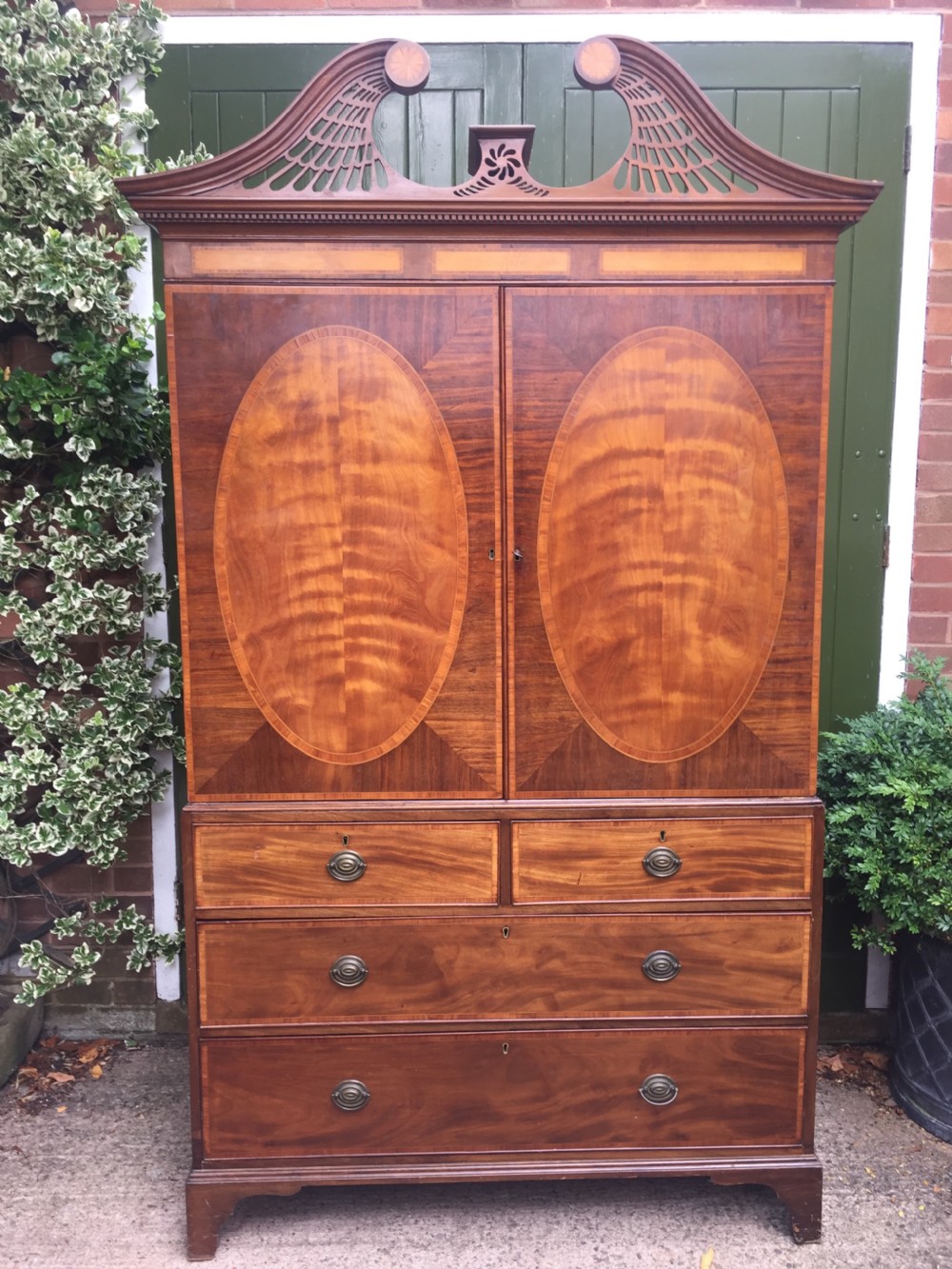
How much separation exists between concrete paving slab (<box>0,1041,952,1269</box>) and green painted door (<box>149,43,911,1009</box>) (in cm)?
225

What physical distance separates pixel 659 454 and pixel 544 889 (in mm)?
993

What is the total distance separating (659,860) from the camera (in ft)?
6.75

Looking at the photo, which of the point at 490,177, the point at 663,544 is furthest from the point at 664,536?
the point at 490,177

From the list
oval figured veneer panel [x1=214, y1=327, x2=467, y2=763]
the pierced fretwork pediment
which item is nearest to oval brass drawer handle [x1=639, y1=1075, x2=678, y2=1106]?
oval figured veneer panel [x1=214, y1=327, x2=467, y2=763]

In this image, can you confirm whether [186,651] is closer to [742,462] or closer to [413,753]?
[413,753]

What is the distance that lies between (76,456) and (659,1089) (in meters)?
2.21

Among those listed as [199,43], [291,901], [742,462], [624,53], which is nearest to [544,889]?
[291,901]

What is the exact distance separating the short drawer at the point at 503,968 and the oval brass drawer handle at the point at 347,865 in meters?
0.11

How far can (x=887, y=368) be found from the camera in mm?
2666

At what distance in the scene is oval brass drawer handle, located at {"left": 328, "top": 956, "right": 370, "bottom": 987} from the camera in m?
2.06

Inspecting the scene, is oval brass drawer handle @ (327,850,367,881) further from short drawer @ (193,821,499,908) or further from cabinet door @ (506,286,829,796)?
cabinet door @ (506,286,829,796)

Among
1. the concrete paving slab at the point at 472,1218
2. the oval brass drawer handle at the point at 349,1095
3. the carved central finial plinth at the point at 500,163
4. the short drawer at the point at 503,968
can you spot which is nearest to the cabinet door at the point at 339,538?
the carved central finial plinth at the point at 500,163

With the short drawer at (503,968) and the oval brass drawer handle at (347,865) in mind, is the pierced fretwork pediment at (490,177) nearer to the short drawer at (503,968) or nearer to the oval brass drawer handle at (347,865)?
the oval brass drawer handle at (347,865)

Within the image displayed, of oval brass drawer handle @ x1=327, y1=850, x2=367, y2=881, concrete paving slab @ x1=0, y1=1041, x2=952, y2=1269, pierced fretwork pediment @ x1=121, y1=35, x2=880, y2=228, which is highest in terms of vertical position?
pierced fretwork pediment @ x1=121, y1=35, x2=880, y2=228
